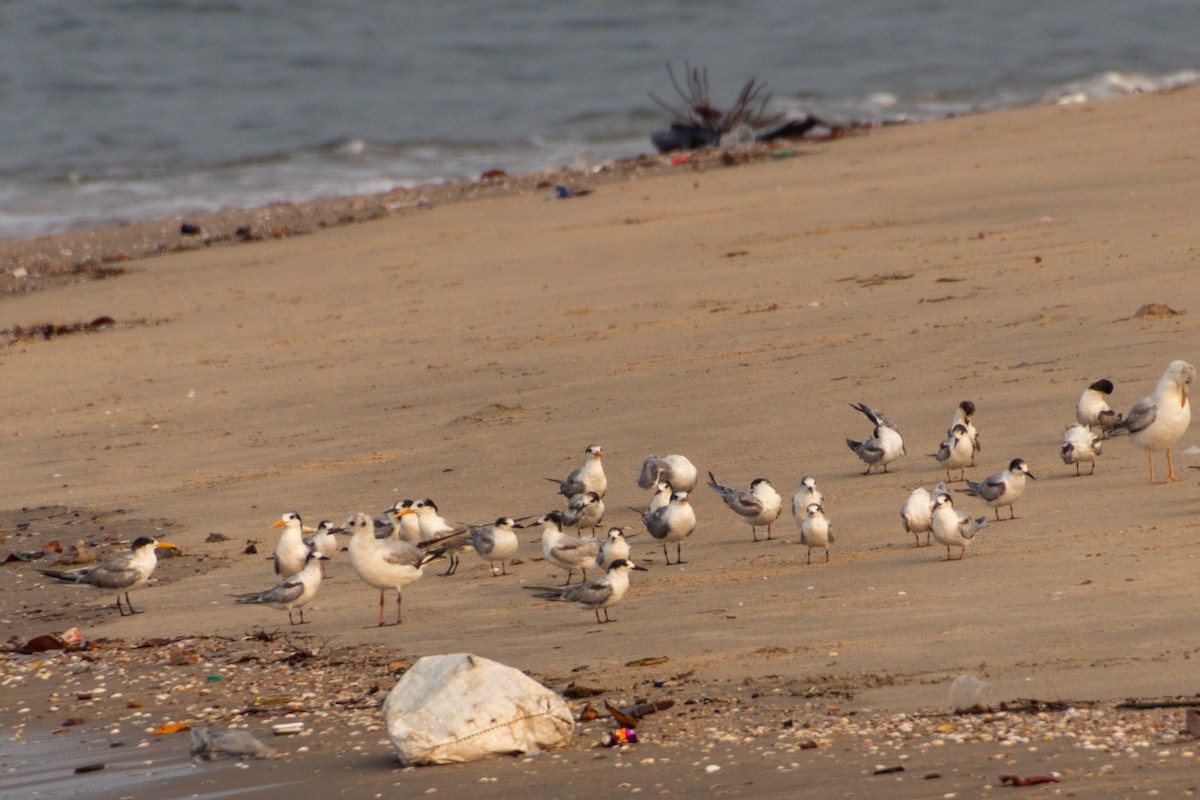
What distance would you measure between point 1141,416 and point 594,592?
→ 3312 mm

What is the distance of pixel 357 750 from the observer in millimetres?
6434

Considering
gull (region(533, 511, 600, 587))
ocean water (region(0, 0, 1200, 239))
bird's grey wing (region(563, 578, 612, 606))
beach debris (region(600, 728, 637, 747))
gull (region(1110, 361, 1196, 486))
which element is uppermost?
ocean water (region(0, 0, 1200, 239))

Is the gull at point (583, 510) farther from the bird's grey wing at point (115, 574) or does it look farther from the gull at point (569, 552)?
the bird's grey wing at point (115, 574)

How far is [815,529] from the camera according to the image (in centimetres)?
827

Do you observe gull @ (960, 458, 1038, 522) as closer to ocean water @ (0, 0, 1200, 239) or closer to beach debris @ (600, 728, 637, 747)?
beach debris @ (600, 728, 637, 747)

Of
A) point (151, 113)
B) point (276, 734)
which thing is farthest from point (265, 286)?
point (151, 113)

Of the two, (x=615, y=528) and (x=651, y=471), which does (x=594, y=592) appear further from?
(x=651, y=471)

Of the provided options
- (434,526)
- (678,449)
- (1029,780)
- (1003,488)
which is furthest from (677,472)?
(1029,780)

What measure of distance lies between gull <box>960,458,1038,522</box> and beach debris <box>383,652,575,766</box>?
3.46 m

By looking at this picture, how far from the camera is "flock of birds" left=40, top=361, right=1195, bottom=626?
837 centimetres

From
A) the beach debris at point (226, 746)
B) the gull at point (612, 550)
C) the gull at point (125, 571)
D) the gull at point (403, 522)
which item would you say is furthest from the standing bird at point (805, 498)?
the gull at point (125, 571)

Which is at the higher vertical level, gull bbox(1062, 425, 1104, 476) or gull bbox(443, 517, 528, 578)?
gull bbox(1062, 425, 1104, 476)

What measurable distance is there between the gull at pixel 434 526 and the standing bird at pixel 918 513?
250cm

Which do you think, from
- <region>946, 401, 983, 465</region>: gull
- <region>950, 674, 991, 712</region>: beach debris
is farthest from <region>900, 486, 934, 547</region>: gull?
<region>950, 674, 991, 712</region>: beach debris
